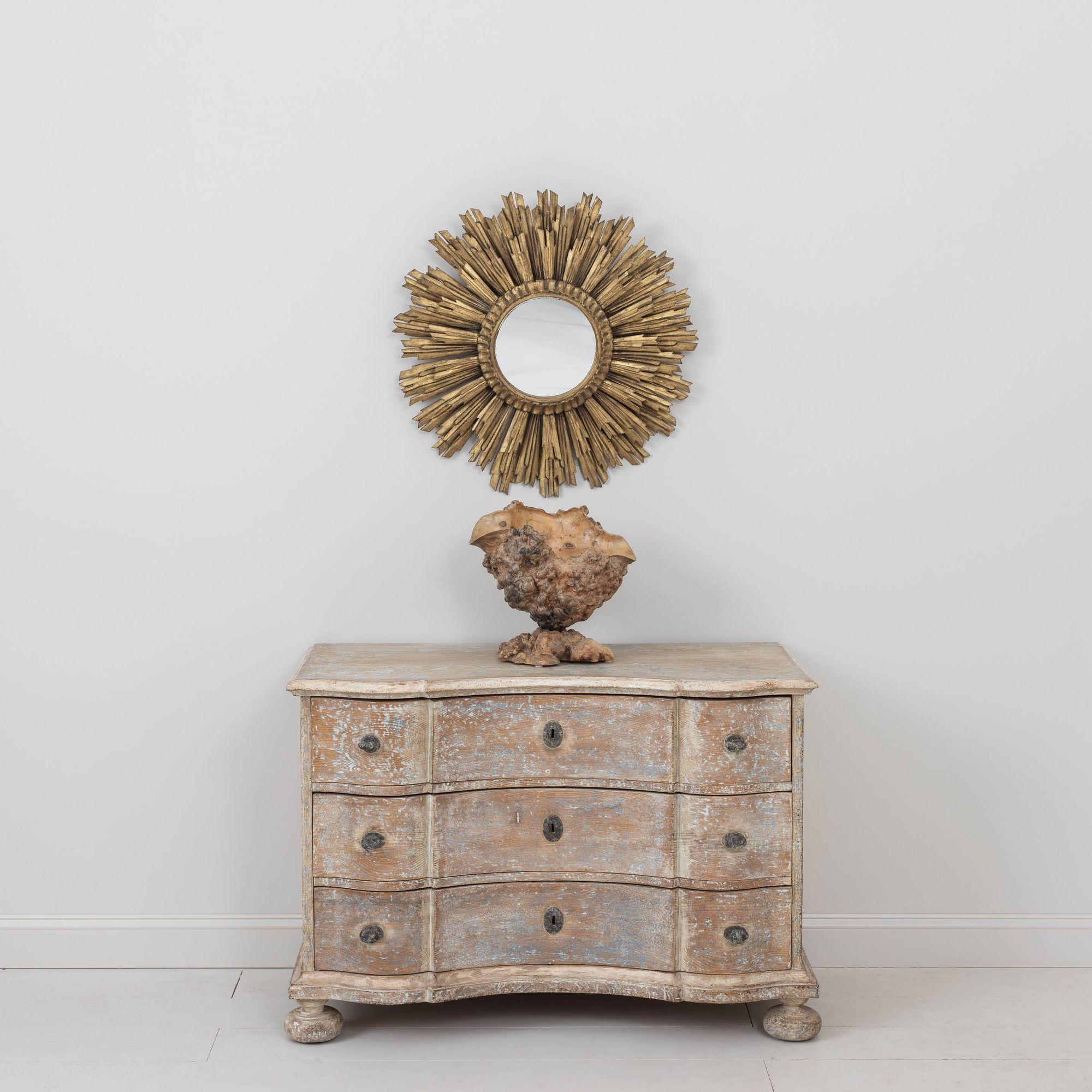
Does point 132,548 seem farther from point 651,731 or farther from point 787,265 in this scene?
point 787,265

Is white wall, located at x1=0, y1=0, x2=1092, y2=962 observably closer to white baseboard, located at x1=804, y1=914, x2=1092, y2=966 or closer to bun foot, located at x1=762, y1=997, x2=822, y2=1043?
white baseboard, located at x1=804, y1=914, x2=1092, y2=966

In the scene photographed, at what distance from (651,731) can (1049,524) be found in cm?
114

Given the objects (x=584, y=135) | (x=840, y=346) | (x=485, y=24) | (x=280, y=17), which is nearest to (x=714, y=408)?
(x=840, y=346)

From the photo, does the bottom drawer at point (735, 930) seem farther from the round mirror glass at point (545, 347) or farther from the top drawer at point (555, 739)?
the round mirror glass at point (545, 347)

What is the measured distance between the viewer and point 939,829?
2736mm

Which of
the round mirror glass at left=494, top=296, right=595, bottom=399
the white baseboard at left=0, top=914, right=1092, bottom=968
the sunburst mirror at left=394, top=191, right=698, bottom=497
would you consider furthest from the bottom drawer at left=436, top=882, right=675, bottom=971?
the round mirror glass at left=494, top=296, right=595, bottom=399

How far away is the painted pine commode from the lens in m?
Answer: 2.26

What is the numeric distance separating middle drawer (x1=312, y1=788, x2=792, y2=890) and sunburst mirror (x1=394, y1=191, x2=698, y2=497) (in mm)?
753

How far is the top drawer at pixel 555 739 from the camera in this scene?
2266 millimetres

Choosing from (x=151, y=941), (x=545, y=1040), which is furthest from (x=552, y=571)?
(x=151, y=941)

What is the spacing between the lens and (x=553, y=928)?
2.32 metres

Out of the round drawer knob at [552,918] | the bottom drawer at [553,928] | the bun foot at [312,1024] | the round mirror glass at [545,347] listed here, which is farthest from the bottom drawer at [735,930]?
the round mirror glass at [545,347]

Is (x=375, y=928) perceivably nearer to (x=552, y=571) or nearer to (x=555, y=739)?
(x=555, y=739)

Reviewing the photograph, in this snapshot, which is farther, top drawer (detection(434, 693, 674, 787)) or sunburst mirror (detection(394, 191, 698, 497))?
sunburst mirror (detection(394, 191, 698, 497))
